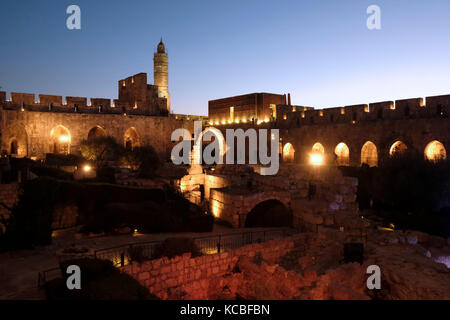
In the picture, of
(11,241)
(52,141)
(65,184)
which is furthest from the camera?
(52,141)

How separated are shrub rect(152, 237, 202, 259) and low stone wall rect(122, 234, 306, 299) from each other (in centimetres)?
15

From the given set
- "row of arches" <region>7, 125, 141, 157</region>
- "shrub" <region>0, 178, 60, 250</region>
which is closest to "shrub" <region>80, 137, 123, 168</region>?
"row of arches" <region>7, 125, 141, 157</region>

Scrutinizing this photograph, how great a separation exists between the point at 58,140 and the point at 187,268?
24.8 metres

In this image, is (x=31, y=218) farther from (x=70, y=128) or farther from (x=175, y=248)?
(x=70, y=128)

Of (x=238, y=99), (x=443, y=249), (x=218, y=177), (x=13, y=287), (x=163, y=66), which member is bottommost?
(x=443, y=249)

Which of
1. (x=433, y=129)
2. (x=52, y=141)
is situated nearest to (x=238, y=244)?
(x=433, y=129)

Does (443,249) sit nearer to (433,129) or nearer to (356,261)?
(356,261)

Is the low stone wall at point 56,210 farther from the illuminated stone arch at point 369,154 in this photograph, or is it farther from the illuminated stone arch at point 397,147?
the illuminated stone arch at point 397,147

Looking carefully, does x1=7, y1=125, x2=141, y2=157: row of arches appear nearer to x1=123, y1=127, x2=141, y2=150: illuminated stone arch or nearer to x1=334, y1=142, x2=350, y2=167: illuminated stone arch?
x1=123, y1=127, x2=141, y2=150: illuminated stone arch

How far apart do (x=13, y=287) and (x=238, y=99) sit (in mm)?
38415

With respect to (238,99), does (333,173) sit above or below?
below

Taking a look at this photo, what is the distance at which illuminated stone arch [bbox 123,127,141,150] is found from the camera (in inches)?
1268

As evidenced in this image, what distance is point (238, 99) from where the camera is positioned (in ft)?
143

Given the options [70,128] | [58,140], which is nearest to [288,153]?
[70,128]
